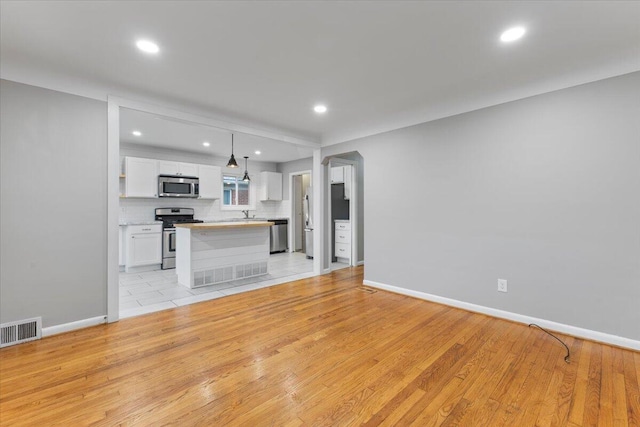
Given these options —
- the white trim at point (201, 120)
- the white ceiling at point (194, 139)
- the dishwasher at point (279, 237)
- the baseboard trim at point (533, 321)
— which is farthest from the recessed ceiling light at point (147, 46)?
the dishwasher at point (279, 237)

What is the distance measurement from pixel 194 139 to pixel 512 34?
4825 mm

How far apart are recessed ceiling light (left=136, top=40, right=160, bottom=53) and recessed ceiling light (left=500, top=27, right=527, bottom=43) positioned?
2.61m

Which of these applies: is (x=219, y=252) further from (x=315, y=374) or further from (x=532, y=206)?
(x=532, y=206)

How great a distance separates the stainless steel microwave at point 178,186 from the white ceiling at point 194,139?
65 cm

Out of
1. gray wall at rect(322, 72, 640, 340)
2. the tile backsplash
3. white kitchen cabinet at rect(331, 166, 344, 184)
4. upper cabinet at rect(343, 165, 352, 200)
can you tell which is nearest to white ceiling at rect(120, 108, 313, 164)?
white kitchen cabinet at rect(331, 166, 344, 184)

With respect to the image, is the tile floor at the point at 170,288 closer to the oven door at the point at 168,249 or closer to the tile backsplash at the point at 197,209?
the oven door at the point at 168,249

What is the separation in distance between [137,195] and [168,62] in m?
3.75

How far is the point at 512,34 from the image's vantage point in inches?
82.2

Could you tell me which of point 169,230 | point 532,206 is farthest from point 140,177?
point 532,206

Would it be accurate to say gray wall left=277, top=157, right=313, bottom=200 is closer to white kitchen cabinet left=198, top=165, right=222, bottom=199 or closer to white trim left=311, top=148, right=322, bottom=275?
white kitchen cabinet left=198, top=165, right=222, bottom=199

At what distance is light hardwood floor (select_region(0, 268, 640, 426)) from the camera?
1654mm

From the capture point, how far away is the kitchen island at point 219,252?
4.20 metres

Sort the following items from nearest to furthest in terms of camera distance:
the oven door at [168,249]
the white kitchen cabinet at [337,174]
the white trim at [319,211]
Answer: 1. the white trim at [319,211]
2. the oven door at [168,249]
3. the white kitchen cabinet at [337,174]

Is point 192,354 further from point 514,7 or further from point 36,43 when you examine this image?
point 514,7
